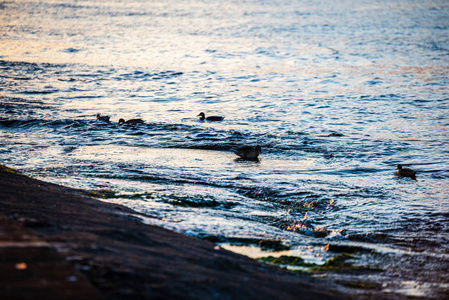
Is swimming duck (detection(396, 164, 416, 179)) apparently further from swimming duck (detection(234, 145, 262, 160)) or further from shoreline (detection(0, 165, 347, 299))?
shoreline (detection(0, 165, 347, 299))

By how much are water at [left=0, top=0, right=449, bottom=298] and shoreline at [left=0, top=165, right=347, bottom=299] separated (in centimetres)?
98

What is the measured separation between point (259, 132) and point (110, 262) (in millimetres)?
9619

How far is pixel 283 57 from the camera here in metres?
26.0

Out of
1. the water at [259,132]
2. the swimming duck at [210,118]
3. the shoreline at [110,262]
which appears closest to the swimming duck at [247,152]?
the water at [259,132]

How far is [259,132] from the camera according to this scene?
13055mm

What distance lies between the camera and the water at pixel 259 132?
6828 mm

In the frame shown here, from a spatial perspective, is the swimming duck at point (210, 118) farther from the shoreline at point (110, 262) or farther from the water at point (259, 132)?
the shoreline at point (110, 262)

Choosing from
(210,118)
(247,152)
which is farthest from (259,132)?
(247,152)

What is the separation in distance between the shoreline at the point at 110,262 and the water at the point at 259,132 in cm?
98

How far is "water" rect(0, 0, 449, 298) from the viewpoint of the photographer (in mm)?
6828

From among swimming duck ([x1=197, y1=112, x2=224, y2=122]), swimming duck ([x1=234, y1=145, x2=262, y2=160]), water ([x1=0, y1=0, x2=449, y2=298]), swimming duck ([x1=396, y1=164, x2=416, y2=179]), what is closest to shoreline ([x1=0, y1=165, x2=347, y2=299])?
water ([x1=0, y1=0, x2=449, y2=298])

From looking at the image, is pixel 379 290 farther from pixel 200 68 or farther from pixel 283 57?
pixel 283 57

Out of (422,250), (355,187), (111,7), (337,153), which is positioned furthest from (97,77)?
(111,7)

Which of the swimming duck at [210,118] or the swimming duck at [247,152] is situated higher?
the swimming duck at [210,118]
